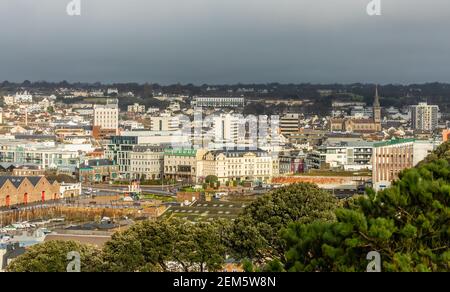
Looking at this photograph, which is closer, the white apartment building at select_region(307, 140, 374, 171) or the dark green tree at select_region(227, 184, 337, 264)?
the dark green tree at select_region(227, 184, 337, 264)

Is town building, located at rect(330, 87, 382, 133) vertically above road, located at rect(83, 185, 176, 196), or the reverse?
town building, located at rect(330, 87, 382, 133)

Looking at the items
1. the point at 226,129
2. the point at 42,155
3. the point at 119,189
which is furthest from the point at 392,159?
the point at 226,129

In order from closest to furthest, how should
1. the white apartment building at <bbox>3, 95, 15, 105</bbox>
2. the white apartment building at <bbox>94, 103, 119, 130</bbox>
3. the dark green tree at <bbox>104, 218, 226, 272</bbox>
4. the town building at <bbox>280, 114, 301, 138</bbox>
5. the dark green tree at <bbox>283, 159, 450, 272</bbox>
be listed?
the dark green tree at <bbox>283, 159, 450, 272</bbox>
the dark green tree at <bbox>104, 218, 226, 272</bbox>
the town building at <bbox>280, 114, 301, 138</bbox>
the white apartment building at <bbox>94, 103, 119, 130</bbox>
the white apartment building at <bbox>3, 95, 15, 105</bbox>

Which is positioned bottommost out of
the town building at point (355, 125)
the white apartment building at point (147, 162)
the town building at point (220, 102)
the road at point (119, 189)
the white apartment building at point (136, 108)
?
the road at point (119, 189)

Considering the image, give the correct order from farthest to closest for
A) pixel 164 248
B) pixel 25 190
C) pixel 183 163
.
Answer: pixel 183 163 → pixel 25 190 → pixel 164 248

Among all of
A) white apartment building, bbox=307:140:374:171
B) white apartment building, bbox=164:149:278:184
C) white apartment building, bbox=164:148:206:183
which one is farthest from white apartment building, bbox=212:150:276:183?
white apartment building, bbox=307:140:374:171

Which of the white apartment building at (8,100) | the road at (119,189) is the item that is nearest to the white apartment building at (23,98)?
the white apartment building at (8,100)

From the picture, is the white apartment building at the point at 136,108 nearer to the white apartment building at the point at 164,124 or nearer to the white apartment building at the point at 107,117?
the white apartment building at the point at 107,117

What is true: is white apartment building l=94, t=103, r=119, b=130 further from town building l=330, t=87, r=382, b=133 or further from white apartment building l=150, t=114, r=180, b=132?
town building l=330, t=87, r=382, b=133

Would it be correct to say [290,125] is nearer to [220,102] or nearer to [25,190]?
[220,102]
